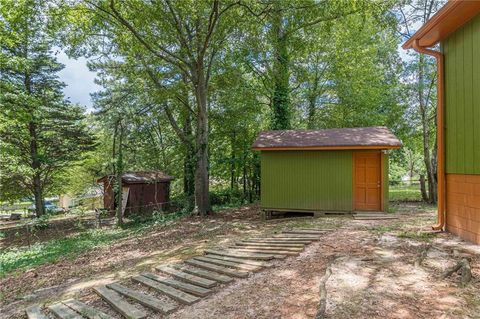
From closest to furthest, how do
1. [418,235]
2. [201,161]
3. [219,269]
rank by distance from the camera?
1. [219,269]
2. [418,235]
3. [201,161]

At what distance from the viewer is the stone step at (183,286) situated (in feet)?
11.1

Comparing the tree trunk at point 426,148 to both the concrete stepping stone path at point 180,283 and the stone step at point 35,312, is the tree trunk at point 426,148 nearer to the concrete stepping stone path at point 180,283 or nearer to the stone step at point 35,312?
the concrete stepping stone path at point 180,283

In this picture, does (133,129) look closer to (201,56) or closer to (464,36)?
(201,56)

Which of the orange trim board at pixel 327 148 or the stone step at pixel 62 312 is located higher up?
the orange trim board at pixel 327 148

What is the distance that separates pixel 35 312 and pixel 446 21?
6.92 metres

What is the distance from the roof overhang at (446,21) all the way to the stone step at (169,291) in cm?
509

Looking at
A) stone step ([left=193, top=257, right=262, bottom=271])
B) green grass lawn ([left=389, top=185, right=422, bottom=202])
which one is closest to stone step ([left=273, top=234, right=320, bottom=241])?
stone step ([left=193, top=257, right=262, bottom=271])

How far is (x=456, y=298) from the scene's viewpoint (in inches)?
105

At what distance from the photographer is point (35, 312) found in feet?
11.8

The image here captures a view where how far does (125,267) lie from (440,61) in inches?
262

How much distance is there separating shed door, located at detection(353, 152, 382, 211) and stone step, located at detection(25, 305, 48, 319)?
8003mm

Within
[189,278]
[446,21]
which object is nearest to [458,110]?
[446,21]

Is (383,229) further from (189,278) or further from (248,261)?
(189,278)

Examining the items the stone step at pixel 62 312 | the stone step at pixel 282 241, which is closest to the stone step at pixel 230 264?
the stone step at pixel 282 241
